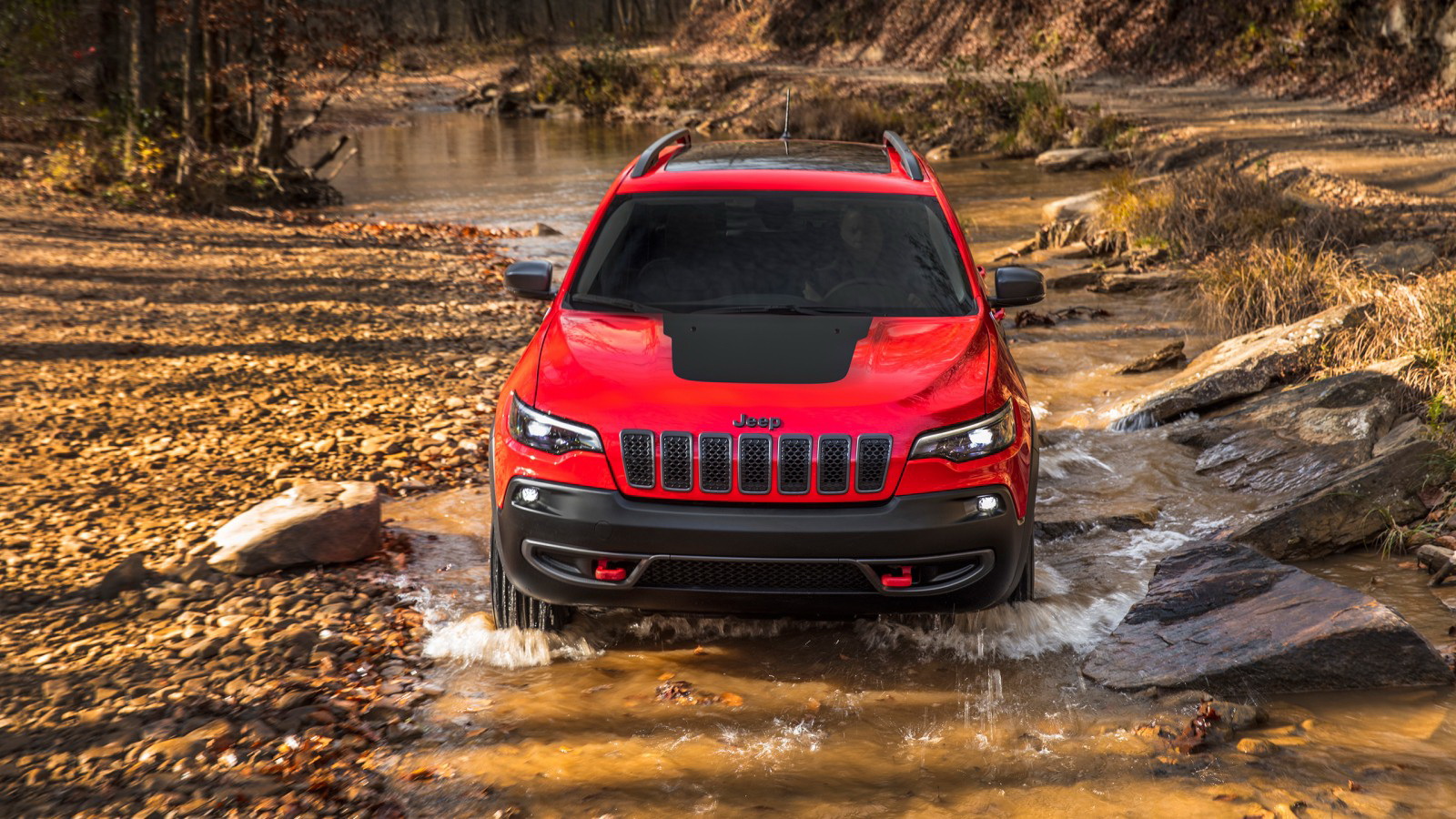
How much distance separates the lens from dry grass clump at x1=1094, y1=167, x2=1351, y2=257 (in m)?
11.6

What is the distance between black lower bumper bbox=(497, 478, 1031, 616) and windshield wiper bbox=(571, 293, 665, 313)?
1052mm

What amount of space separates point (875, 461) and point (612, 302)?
1.47m

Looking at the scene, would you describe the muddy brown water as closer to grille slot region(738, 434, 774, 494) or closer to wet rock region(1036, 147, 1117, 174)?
grille slot region(738, 434, 774, 494)

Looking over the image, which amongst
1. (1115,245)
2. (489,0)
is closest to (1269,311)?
(1115,245)

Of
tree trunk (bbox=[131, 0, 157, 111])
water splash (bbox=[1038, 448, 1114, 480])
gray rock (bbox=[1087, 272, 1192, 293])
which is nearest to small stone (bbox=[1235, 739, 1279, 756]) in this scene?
water splash (bbox=[1038, 448, 1114, 480])

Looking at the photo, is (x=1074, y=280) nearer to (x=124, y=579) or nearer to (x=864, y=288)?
(x=864, y=288)

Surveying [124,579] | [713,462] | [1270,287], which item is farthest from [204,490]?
[1270,287]

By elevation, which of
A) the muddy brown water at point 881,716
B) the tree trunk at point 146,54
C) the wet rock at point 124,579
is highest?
the tree trunk at point 146,54

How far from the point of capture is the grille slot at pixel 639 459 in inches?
157

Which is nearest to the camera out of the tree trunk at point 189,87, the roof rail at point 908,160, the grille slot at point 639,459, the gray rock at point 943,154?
the grille slot at point 639,459

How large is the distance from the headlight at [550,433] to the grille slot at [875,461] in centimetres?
88

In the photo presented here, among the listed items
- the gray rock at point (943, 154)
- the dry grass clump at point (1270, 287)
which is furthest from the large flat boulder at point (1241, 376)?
the gray rock at point (943, 154)

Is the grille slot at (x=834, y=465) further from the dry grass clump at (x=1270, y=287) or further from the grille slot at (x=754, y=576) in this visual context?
the dry grass clump at (x=1270, y=287)

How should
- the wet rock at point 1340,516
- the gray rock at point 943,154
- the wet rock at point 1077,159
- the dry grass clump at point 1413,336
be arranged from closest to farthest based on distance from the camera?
the wet rock at point 1340,516, the dry grass clump at point 1413,336, the wet rock at point 1077,159, the gray rock at point 943,154
